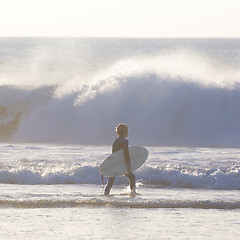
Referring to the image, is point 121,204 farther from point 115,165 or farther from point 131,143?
A: point 131,143

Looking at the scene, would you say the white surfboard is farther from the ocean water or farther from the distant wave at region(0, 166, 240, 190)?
the distant wave at region(0, 166, 240, 190)

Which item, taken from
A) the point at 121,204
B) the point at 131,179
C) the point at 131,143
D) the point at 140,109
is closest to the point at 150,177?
the point at 131,179

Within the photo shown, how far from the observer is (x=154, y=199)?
505 inches

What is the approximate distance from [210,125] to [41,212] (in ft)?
52.2

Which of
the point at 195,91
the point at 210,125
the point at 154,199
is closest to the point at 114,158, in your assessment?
the point at 154,199

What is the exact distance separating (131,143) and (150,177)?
9.11 metres

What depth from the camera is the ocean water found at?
10.8 meters

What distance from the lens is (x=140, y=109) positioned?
28328 millimetres

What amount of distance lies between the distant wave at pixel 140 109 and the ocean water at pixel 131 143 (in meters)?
0.04

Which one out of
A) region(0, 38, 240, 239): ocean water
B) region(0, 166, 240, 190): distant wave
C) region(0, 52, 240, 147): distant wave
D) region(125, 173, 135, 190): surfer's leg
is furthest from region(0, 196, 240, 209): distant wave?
region(0, 52, 240, 147): distant wave

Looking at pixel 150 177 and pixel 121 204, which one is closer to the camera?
pixel 121 204

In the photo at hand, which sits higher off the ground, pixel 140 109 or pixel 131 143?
pixel 140 109

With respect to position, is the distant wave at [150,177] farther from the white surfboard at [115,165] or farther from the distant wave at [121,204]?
the distant wave at [121,204]

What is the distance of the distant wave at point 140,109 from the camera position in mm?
26344
